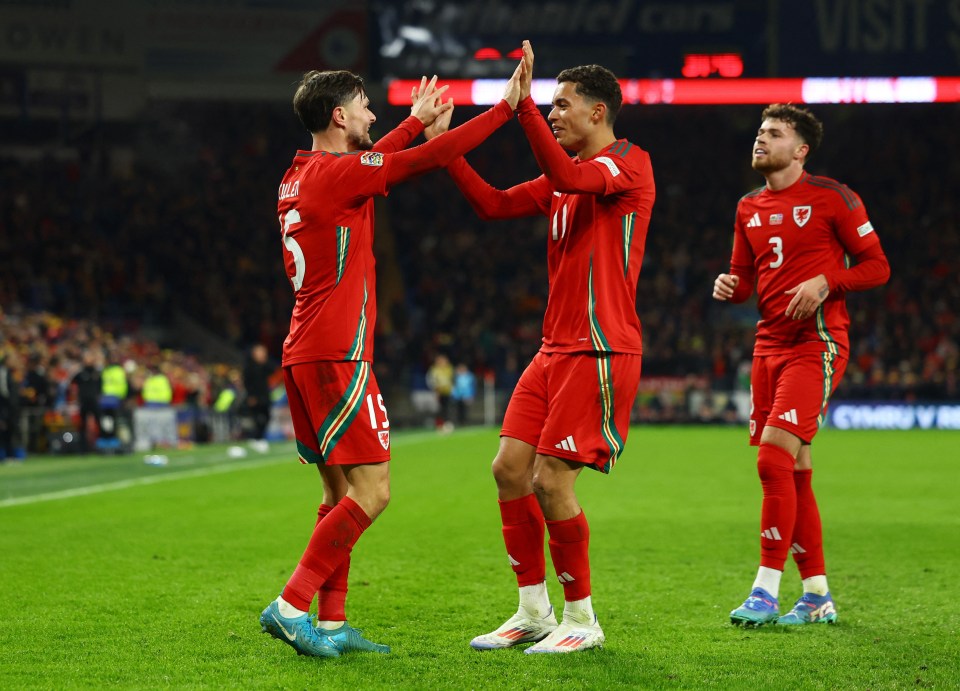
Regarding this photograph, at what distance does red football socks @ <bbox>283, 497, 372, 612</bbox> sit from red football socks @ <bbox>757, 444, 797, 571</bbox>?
2.18m

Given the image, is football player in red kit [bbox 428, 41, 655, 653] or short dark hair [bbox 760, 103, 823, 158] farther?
short dark hair [bbox 760, 103, 823, 158]

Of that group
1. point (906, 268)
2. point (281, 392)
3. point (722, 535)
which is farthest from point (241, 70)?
point (722, 535)

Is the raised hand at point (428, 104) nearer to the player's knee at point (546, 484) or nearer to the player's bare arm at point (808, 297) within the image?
the player's knee at point (546, 484)

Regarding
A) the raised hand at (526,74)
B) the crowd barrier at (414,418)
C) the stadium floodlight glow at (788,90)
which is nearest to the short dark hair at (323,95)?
the raised hand at (526,74)

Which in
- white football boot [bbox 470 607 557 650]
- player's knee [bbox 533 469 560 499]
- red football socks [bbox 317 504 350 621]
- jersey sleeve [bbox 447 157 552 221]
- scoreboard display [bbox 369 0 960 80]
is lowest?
white football boot [bbox 470 607 557 650]

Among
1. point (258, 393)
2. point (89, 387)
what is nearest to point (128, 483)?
point (89, 387)

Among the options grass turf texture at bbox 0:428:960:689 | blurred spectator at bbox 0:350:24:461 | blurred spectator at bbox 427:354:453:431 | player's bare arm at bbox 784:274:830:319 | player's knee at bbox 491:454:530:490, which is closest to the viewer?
grass turf texture at bbox 0:428:960:689

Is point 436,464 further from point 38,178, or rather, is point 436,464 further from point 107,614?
point 38,178

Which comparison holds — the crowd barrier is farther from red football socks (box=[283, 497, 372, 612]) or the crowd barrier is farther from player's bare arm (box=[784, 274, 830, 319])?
player's bare arm (box=[784, 274, 830, 319])

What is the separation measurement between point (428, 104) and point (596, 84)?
0.77m

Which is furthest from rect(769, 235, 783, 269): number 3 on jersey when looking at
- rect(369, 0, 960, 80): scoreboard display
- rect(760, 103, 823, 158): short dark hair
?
rect(369, 0, 960, 80): scoreboard display

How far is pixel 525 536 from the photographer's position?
5484 mm

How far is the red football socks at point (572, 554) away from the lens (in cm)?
526

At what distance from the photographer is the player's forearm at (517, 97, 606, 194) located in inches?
197
